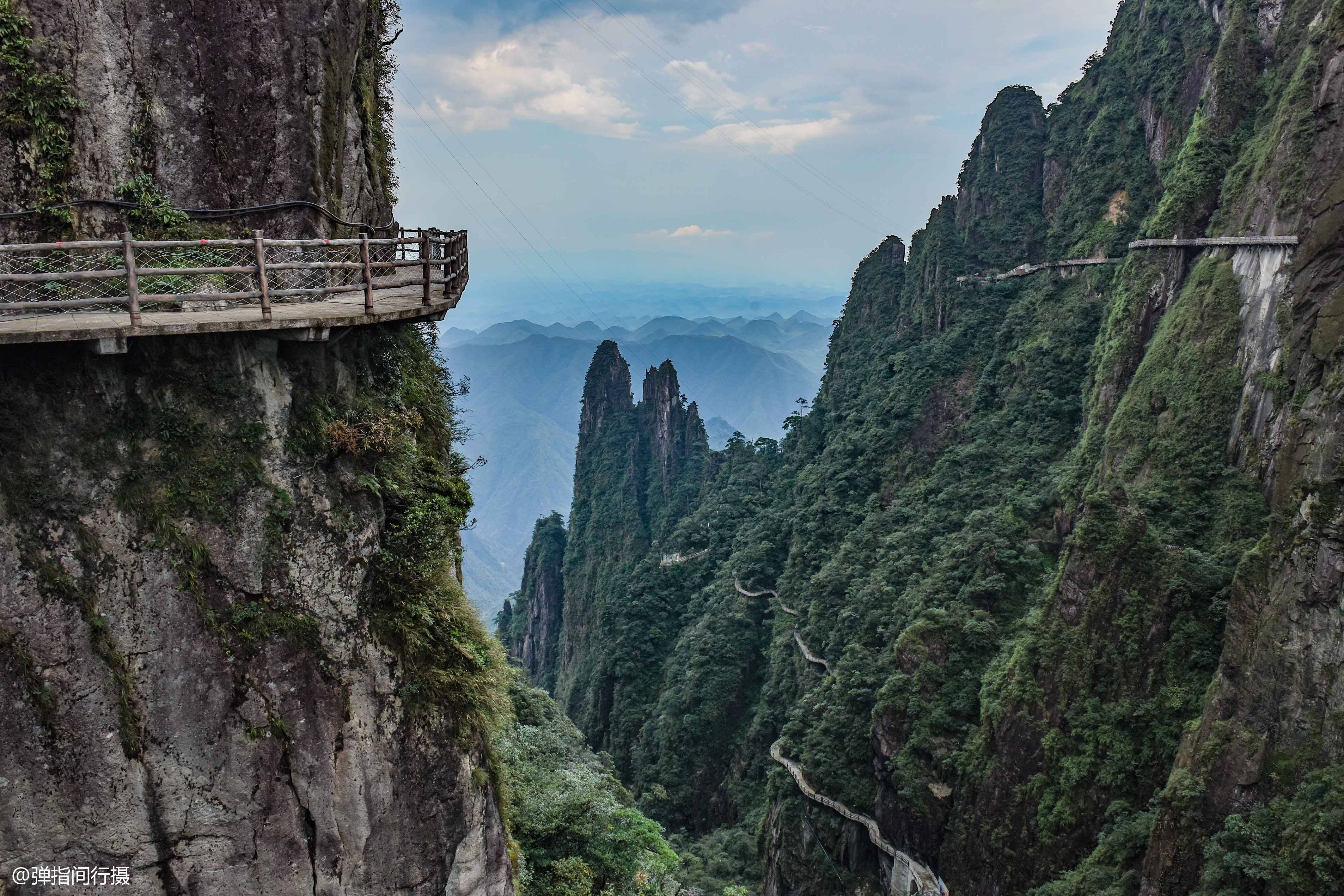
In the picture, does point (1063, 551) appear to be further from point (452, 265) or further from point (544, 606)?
point (544, 606)

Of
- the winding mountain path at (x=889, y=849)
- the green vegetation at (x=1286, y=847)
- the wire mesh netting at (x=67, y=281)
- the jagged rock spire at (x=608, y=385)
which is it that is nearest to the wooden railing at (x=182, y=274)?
the wire mesh netting at (x=67, y=281)

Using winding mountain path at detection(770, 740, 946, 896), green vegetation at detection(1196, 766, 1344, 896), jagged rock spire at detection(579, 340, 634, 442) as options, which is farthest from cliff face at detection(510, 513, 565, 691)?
green vegetation at detection(1196, 766, 1344, 896)

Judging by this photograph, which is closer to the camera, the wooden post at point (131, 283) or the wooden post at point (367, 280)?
the wooden post at point (131, 283)

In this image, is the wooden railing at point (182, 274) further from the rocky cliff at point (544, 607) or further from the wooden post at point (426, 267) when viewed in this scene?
the rocky cliff at point (544, 607)

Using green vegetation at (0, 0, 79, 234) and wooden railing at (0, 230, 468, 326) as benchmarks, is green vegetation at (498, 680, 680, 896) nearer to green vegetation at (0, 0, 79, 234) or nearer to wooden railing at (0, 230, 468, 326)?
wooden railing at (0, 230, 468, 326)

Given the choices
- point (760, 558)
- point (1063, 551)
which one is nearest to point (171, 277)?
point (1063, 551)

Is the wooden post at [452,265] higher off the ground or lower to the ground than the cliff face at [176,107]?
lower

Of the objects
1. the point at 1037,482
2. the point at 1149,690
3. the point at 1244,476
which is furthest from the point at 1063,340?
the point at 1149,690
